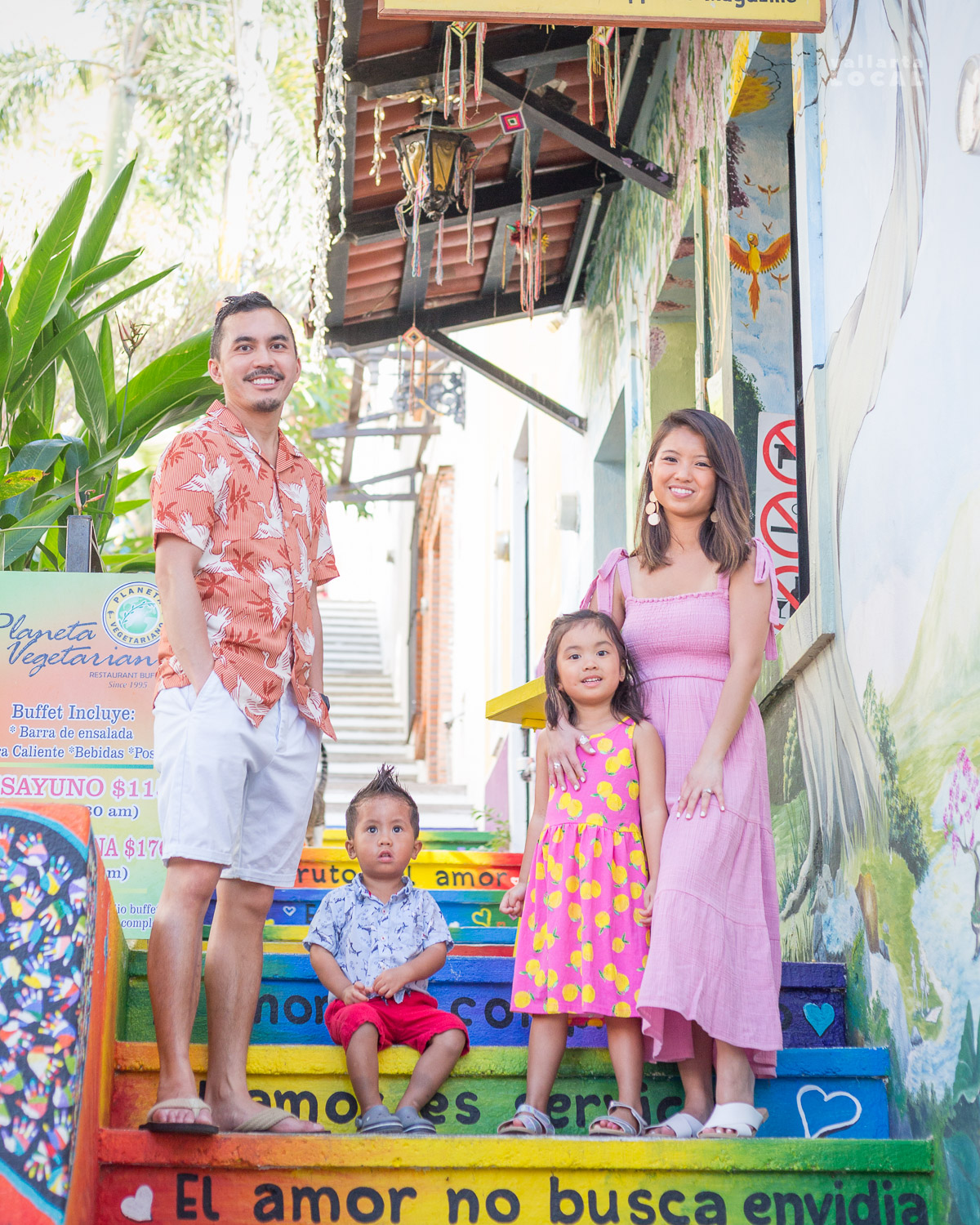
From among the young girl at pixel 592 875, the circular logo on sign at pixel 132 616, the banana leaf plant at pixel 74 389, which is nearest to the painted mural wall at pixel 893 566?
the young girl at pixel 592 875

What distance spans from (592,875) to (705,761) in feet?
1.11

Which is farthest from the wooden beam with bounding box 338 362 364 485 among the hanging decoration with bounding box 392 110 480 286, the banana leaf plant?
the banana leaf plant

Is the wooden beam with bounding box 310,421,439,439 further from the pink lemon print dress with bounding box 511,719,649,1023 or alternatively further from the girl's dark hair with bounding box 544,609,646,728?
the pink lemon print dress with bounding box 511,719,649,1023

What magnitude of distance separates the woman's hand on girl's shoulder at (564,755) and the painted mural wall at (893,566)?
2.02 feet

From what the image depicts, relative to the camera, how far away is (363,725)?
17344 millimetres

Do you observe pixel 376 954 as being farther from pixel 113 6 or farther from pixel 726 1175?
pixel 113 6

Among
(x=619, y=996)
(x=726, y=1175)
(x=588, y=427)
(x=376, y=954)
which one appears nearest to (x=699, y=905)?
(x=619, y=996)

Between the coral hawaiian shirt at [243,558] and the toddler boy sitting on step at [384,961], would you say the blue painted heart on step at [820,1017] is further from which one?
the coral hawaiian shirt at [243,558]

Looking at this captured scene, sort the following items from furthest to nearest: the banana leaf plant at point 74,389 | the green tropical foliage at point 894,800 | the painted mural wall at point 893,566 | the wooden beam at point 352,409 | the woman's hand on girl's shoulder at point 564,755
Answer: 1. the wooden beam at point 352,409
2. the banana leaf plant at point 74,389
3. the woman's hand on girl's shoulder at point 564,755
4. the green tropical foliage at point 894,800
5. the painted mural wall at point 893,566

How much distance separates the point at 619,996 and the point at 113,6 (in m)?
14.2

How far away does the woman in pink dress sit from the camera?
2.75m

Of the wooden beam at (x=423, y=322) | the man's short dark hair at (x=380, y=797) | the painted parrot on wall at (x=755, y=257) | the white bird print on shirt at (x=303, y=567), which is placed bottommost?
the man's short dark hair at (x=380, y=797)

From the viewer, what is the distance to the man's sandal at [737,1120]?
262 cm

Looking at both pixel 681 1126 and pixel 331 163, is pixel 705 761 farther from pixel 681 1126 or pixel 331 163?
pixel 331 163
